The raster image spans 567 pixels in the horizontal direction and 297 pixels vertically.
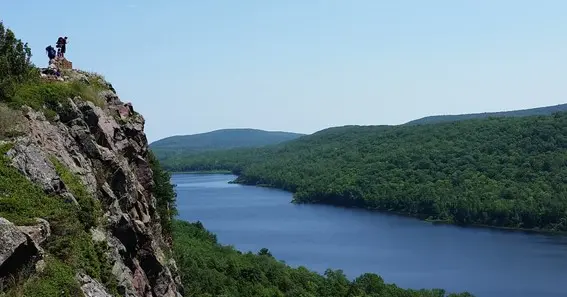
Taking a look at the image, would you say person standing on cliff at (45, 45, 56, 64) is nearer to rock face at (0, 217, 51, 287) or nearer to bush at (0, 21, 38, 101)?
bush at (0, 21, 38, 101)

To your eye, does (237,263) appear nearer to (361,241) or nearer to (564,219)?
(361,241)

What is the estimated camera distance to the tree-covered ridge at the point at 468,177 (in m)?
118

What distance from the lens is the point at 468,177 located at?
5743 inches

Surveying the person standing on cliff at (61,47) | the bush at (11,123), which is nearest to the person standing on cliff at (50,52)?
the person standing on cliff at (61,47)

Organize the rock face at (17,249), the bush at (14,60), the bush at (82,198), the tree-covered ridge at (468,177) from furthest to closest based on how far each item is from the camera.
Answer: the tree-covered ridge at (468,177) < the bush at (14,60) < the bush at (82,198) < the rock face at (17,249)

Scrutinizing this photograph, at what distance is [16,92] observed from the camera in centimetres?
1511

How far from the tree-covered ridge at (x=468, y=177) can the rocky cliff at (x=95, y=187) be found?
4206 inches

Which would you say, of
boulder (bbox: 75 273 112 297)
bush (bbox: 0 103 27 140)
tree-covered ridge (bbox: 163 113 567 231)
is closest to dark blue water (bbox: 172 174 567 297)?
tree-covered ridge (bbox: 163 113 567 231)

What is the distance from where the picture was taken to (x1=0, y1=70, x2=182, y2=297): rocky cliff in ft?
35.2

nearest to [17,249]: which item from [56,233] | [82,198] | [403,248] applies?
[56,233]

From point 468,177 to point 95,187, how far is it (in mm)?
141735

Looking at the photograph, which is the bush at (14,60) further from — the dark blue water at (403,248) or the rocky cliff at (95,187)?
the dark blue water at (403,248)

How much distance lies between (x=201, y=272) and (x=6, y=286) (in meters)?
38.5

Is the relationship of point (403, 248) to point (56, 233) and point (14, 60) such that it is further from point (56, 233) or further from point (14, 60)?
point (56, 233)
